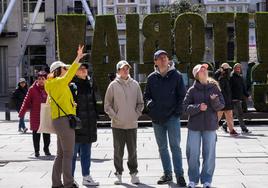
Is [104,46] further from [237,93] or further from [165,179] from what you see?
[165,179]

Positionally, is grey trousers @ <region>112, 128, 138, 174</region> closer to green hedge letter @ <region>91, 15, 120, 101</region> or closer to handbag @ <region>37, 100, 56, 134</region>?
handbag @ <region>37, 100, 56, 134</region>

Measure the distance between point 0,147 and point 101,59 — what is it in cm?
790

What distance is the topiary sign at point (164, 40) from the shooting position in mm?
21438

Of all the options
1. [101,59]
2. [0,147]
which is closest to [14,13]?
[101,59]

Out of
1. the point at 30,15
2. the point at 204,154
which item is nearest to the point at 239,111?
the point at 204,154

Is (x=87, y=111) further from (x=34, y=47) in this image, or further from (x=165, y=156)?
(x=34, y=47)

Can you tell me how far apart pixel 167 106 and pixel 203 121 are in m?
0.68

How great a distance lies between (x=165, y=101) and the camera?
9203 mm

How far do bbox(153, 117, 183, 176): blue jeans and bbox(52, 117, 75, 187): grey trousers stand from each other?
1.45m

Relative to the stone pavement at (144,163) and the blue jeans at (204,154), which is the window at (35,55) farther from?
the blue jeans at (204,154)

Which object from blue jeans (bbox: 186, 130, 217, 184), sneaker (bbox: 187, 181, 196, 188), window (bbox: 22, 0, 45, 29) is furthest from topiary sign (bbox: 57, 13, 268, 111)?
window (bbox: 22, 0, 45, 29)

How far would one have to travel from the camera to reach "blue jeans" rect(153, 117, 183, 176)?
9195mm

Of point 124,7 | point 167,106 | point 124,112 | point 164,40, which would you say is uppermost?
→ point 124,7

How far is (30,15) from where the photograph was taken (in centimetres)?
4356
